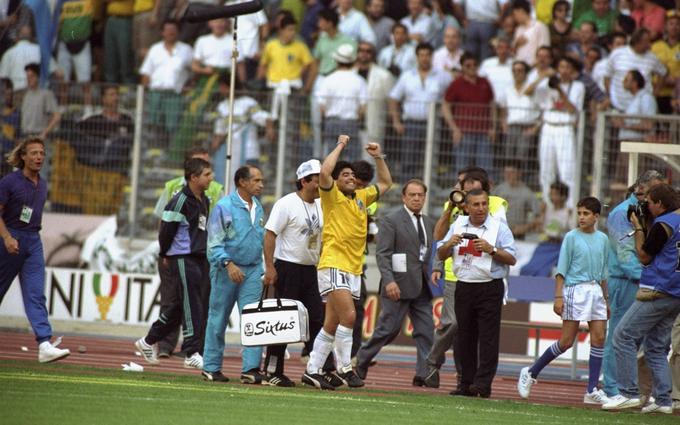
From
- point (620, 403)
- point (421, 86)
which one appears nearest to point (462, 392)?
point (620, 403)

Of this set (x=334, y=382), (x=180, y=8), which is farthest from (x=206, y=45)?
(x=334, y=382)

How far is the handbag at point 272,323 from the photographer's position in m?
13.8

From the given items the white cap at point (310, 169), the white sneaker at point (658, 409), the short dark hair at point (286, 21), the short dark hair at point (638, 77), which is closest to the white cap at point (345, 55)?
the short dark hair at point (286, 21)

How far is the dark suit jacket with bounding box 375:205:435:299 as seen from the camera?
52.1 ft

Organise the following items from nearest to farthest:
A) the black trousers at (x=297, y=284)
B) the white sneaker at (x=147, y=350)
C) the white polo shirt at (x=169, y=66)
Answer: the black trousers at (x=297, y=284) → the white sneaker at (x=147, y=350) → the white polo shirt at (x=169, y=66)

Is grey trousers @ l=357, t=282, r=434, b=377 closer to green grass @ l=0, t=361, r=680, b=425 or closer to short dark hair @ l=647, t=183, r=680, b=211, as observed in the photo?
green grass @ l=0, t=361, r=680, b=425

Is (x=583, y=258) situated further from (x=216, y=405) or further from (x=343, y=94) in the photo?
(x=343, y=94)

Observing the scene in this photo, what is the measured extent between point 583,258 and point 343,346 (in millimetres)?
2487

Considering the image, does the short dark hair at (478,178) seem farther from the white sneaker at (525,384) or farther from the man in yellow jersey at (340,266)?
the white sneaker at (525,384)

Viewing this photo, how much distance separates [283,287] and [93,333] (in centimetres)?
773

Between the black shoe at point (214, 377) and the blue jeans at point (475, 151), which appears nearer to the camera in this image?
the black shoe at point (214, 377)

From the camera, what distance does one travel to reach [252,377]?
14109mm

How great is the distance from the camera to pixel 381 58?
22797 mm

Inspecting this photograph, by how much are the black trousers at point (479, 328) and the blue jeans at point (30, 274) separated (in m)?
4.26
